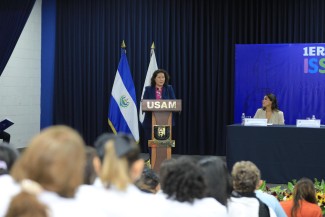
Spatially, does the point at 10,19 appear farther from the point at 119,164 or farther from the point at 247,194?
the point at 119,164

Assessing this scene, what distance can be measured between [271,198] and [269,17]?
20.2ft

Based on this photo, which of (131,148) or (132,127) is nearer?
(131,148)

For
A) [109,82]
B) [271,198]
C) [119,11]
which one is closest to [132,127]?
[109,82]

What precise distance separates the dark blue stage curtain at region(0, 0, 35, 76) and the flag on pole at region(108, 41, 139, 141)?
203 cm

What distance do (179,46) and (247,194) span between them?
6491mm

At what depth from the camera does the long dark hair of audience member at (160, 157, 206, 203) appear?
1810mm

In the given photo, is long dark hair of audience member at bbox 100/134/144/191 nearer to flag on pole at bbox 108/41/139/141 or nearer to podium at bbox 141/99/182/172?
podium at bbox 141/99/182/172

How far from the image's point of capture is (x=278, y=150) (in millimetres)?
5914

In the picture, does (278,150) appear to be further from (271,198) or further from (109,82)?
(109,82)

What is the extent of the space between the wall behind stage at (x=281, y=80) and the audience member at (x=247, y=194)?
16.6ft

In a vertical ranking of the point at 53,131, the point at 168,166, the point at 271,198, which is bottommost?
the point at 271,198

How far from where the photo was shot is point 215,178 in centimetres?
201

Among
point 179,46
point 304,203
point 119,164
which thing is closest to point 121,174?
point 119,164

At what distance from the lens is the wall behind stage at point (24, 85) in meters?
8.63
